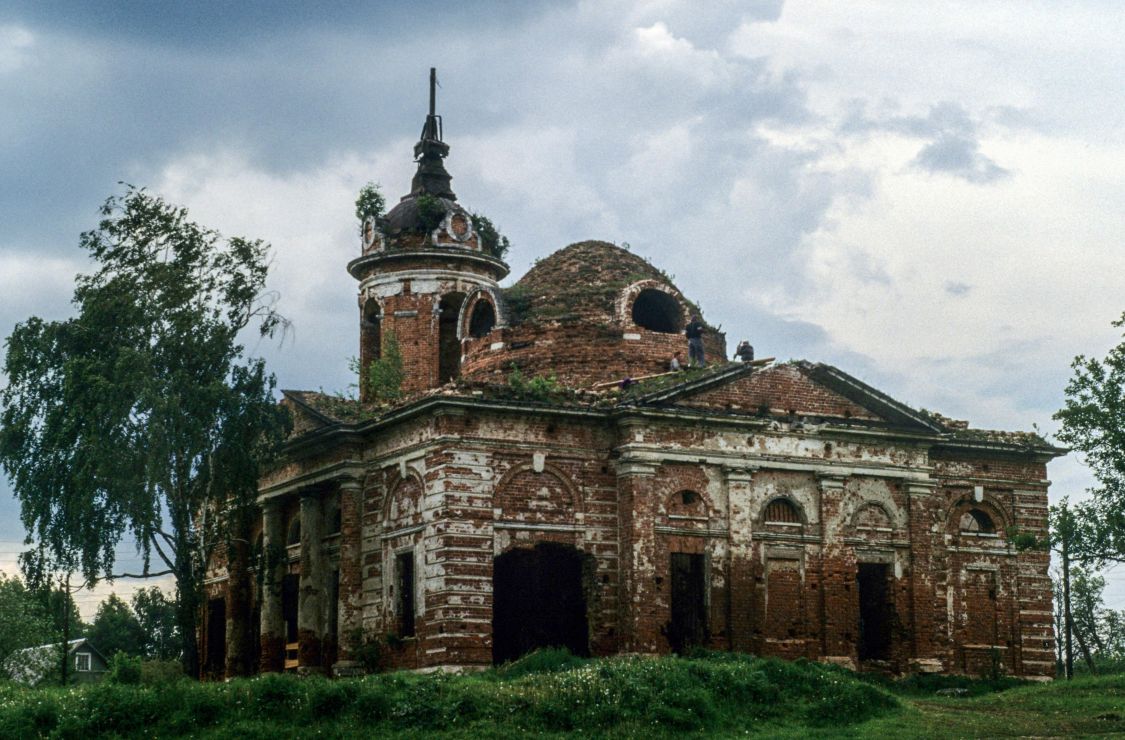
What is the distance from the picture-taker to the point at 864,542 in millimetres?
29703

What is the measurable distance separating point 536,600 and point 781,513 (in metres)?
4.96

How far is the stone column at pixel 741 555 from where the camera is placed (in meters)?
28.3

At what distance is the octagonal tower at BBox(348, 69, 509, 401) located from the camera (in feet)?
115

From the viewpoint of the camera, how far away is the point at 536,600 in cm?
2819

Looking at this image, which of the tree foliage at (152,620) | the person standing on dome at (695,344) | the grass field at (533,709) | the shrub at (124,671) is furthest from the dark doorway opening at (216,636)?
the tree foliage at (152,620)

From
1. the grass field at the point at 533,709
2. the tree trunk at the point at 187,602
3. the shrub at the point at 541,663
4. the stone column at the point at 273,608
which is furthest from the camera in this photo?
the stone column at the point at 273,608

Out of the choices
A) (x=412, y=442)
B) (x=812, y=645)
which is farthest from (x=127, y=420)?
(x=812, y=645)

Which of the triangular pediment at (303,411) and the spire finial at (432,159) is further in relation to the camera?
the spire finial at (432,159)

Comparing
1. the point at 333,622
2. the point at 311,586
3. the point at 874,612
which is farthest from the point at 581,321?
the point at 874,612

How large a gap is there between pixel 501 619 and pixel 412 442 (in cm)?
361

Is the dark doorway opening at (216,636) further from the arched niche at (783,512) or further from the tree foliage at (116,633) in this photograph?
the tree foliage at (116,633)

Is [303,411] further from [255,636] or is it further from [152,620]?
[152,620]

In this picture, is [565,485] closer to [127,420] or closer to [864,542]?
[864,542]

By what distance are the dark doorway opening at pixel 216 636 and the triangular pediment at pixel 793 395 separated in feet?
41.8
